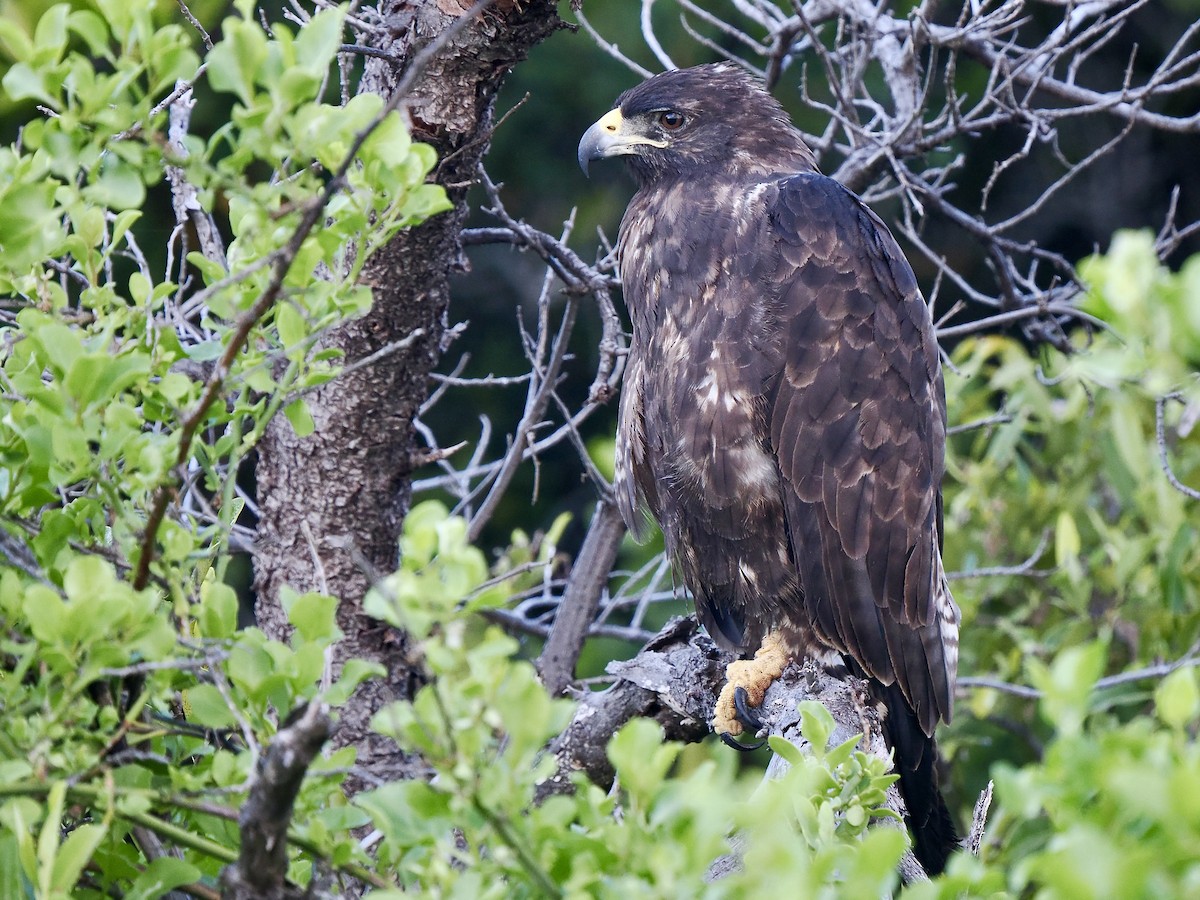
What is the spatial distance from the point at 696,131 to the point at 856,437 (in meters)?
0.97

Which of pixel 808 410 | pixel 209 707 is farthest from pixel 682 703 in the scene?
pixel 209 707

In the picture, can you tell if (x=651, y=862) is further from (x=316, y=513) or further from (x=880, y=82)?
(x=880, y=82)

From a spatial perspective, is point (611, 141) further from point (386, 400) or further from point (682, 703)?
point (682, 703)

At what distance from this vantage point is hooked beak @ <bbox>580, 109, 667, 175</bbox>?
330 cm

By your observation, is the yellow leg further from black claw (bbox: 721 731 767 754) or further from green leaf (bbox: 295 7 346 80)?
green leaf (bbox: 295 7 346 80)

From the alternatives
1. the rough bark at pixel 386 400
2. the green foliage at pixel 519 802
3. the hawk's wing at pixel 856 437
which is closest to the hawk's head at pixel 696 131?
the hawk's wing at pixel 856 437

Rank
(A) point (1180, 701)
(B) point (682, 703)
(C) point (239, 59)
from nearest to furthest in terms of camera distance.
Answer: (A) point (1180, 701), (C) point (239, 59), (B) point (682, 703)

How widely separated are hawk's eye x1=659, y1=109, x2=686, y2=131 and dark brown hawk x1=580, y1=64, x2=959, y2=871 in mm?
237

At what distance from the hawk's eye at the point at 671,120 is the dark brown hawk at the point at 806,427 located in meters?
0.24

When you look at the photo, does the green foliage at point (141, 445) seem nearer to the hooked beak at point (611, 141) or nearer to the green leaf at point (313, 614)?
the green leaf at point (313, 614)

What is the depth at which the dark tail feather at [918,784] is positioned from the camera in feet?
9.64

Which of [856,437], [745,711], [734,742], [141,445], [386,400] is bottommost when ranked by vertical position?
[734,742]

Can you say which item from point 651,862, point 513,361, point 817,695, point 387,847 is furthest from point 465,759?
point 513,361

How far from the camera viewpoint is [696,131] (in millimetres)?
3275
